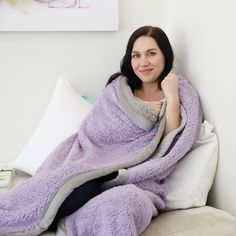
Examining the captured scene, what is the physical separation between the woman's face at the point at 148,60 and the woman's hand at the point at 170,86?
10 cm

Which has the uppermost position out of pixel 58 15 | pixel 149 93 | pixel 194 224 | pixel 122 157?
pixel 58 15

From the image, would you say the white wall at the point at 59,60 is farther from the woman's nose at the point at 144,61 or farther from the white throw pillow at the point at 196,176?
the white throw pillow at the point at 196,176

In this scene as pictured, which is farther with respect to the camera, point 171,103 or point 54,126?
point 54,126

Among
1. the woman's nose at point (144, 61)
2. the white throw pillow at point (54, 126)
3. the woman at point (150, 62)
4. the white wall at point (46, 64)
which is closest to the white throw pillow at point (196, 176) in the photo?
the woman at point (150, 62)

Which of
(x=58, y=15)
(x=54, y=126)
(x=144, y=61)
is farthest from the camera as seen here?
Result: (x=58, y=15)

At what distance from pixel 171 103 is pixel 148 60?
0.84 feet

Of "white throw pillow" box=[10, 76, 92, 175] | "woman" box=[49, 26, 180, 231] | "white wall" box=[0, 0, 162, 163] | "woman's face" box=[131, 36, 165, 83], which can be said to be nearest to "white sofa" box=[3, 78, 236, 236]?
"white throw pillow" box=[10, 76, 92, 175]

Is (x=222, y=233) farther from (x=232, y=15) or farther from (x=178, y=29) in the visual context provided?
(x=178, y=29)

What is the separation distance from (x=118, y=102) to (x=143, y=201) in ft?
1.64

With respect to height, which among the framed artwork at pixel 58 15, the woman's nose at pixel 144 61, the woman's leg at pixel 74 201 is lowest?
the woman's leg at pixel 74 201

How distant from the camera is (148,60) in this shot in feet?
5.50

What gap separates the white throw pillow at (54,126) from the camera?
1.75 m

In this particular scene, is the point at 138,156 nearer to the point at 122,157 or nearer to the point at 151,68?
the point at 122,157

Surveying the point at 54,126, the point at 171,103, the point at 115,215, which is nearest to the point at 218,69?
the point at 171,103
